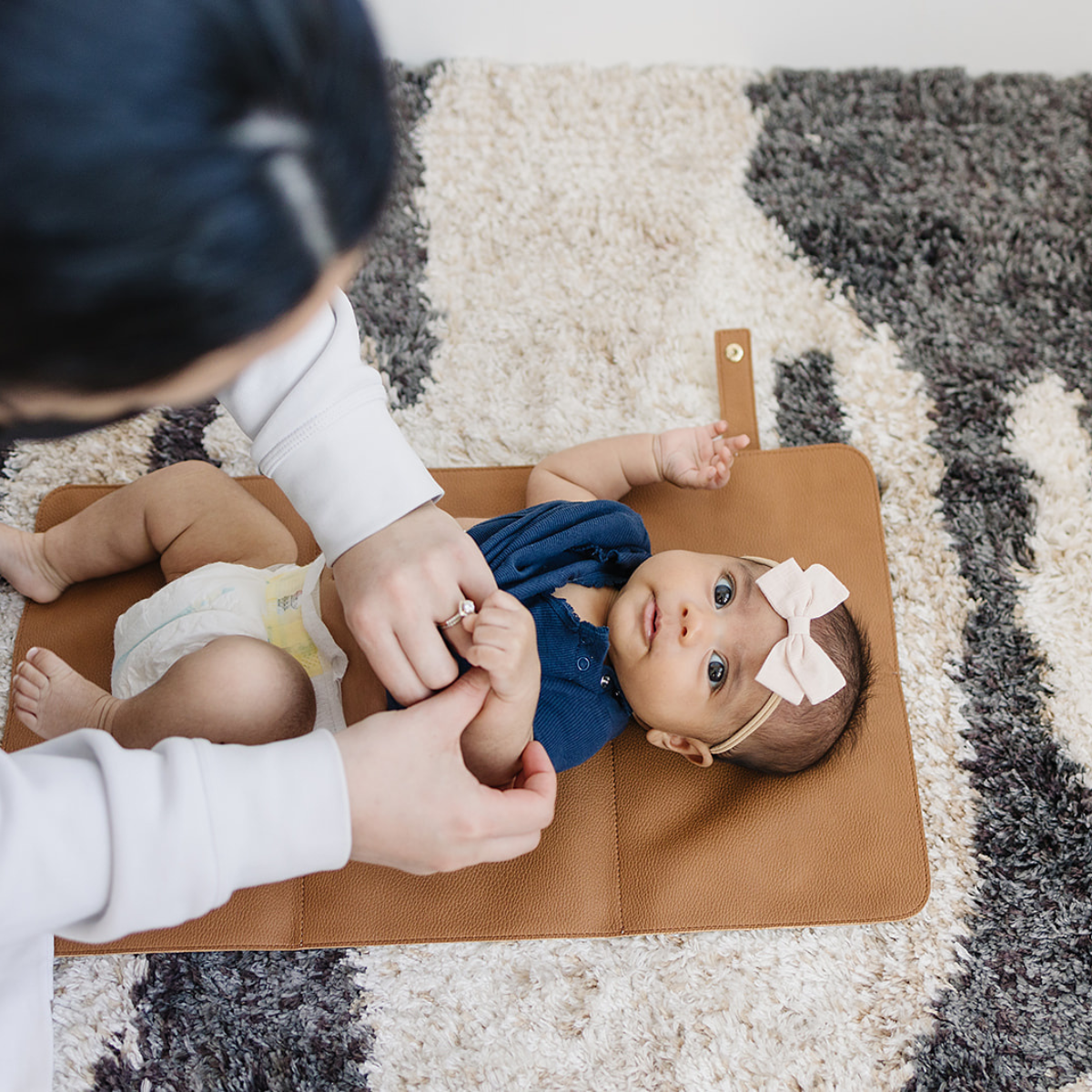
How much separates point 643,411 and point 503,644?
Result: 2.42 feet

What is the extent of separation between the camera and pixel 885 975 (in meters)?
1.20

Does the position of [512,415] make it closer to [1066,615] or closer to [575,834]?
[575,834]

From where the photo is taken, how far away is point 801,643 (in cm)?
108

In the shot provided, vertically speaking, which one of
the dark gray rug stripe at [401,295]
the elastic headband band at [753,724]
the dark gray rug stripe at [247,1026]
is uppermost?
the dark gray rug stripe at [401,295]

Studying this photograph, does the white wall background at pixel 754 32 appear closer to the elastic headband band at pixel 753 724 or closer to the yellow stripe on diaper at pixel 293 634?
the yellow stripe on diaper at pixel 293 634

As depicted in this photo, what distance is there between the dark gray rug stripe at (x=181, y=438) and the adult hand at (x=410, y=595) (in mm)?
659

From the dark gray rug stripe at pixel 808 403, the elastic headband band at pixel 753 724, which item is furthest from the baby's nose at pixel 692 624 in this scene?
the dark gray rug stripe at pixel 808 403

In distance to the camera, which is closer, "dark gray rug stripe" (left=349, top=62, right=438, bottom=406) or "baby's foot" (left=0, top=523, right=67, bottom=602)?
"baby's foot" (left=0, top=523, right=67, bottom=602)

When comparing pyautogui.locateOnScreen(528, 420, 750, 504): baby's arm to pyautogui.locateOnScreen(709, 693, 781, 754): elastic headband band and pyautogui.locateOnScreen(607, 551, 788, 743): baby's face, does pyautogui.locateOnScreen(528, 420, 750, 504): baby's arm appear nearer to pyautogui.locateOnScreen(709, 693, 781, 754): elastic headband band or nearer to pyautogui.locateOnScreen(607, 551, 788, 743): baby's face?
pyautogui.locateOnScreen(607, 551, 788, 743): baby's face

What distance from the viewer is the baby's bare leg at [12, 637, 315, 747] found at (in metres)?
0.96

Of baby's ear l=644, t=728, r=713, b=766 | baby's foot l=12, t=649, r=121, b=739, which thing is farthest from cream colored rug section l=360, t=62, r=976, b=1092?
baby's foot l=12, t=649, r=121, b=739

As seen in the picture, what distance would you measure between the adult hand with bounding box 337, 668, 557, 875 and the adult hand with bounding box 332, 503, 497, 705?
0.14 ft

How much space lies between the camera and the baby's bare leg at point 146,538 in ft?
3.92

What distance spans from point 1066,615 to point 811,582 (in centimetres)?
52
